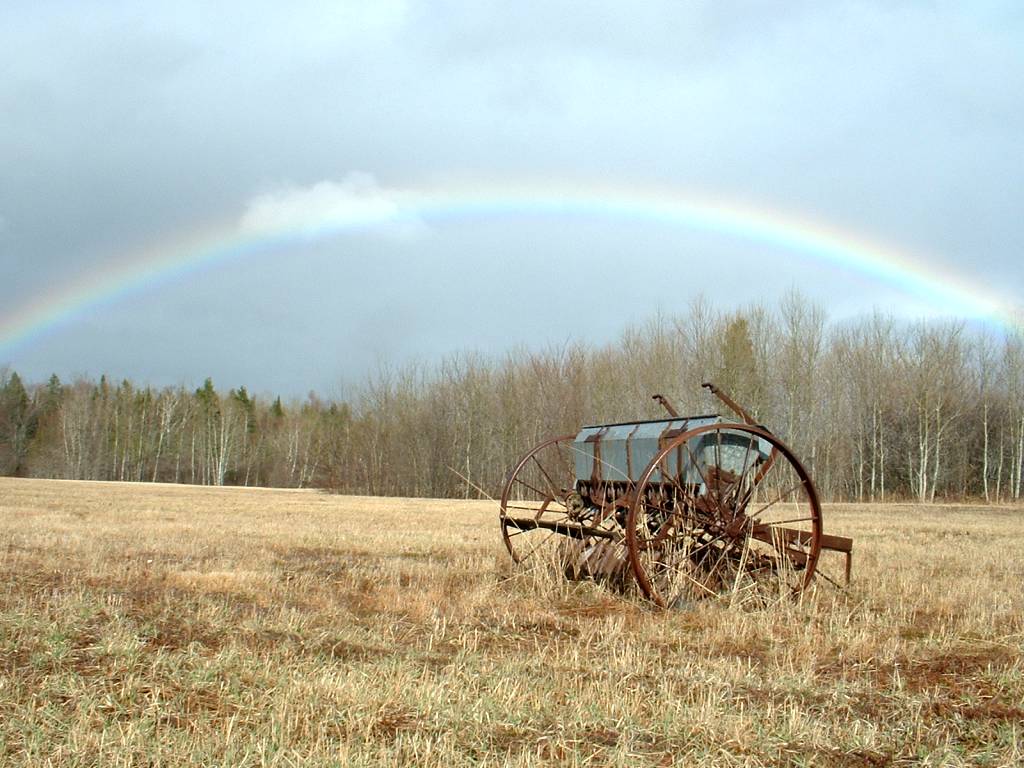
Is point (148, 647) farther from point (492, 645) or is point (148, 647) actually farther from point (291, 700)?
point (492, 645)

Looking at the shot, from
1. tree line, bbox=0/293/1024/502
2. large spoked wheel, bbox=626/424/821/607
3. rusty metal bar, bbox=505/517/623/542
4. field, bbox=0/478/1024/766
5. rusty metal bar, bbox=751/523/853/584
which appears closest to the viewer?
field, bbox=0/478/1024/766

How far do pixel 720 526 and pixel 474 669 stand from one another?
434 cm

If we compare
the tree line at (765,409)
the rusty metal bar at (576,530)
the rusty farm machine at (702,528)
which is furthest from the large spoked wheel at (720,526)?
the tree line at (765,409)

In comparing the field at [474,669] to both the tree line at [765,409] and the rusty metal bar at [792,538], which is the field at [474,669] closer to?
the rusty metal bar at [792,538]

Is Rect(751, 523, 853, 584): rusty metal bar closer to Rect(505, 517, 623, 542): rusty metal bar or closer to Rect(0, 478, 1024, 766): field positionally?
Rect(0, 478, 1024, 766): field

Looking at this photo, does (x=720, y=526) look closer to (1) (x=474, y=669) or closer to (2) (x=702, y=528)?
(2) (x=702, y=528)

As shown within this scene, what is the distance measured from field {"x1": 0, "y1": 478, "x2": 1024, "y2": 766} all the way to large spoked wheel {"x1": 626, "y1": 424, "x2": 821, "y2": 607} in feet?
1.54

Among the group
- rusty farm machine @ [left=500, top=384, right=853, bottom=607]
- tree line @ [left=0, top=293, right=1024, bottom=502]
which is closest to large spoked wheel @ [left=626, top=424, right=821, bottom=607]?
rusty farm machine @ [left=500, top=384, right=853, bottom=607]

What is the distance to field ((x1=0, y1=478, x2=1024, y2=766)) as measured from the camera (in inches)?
174

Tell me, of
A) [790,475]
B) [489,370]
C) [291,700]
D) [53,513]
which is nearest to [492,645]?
[291,700]

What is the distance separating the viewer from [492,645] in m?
6.87

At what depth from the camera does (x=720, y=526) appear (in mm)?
9391

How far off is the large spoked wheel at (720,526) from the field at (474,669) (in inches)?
18.5

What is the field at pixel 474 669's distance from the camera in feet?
14.5
